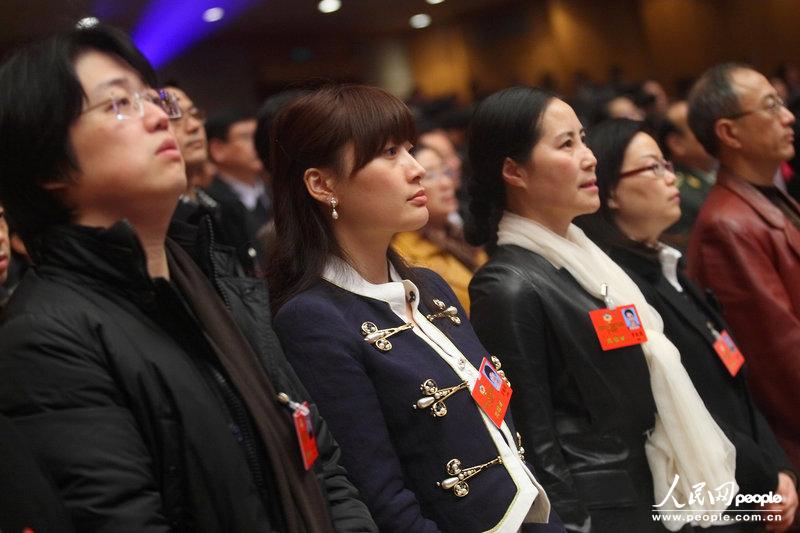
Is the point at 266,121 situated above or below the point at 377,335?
above

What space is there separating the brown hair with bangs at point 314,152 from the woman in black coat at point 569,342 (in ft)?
1.56

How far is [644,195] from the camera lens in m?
2.53

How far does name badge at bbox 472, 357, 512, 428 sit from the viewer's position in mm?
1753

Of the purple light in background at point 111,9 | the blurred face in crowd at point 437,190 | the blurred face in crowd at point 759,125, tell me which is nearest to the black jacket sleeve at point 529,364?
the blurred face in crowd at point 437,190

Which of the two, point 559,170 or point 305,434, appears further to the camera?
point 559,170

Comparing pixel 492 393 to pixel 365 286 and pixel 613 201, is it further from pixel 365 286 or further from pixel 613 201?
pixel 613 201

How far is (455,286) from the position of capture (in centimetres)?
293

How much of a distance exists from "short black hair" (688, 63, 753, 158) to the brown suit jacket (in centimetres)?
33

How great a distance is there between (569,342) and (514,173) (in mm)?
506

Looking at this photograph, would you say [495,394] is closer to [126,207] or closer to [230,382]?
[230,382]

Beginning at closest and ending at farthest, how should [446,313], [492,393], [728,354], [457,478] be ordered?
[457,478] < [492,393] < [446,313] < [728,354]

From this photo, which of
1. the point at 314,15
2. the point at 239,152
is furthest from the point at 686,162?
the point at 314,15

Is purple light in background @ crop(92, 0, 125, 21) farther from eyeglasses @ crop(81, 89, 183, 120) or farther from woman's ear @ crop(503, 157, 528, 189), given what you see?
eyeglasses @ crop(81, 89, 183, 120)

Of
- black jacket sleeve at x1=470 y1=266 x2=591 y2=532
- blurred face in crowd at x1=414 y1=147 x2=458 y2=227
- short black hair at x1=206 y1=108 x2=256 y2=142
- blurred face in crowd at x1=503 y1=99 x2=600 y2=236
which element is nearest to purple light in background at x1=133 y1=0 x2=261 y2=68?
short black hair at x1=206 y1=108 x2=256 y2=142
